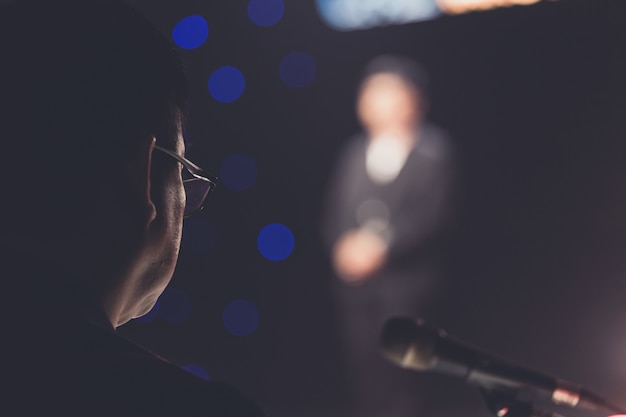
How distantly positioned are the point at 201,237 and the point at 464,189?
1.49 m

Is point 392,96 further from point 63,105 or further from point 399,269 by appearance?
point 63,105

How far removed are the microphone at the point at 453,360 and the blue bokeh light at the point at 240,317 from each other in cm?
282

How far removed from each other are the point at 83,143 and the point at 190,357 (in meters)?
3.15

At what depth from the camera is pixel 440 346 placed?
3.26 feet

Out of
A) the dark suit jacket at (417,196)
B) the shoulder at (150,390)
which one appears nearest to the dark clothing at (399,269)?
the dark suit jacket at (417,196)

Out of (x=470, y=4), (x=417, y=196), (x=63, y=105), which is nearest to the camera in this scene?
(x=63, y=105)

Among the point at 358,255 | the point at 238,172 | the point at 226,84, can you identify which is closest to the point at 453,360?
the point at 358,255

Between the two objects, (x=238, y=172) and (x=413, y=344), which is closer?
(x=413, y=344)

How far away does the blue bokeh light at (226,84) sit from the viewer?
13.1 feet

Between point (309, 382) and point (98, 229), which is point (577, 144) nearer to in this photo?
point (309, 382)

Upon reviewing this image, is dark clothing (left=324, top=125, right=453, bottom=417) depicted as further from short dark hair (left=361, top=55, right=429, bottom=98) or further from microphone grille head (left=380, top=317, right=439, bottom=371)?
microphone grille head (left=380, top=317, right=439, bottom=371)

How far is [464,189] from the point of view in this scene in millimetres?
3406

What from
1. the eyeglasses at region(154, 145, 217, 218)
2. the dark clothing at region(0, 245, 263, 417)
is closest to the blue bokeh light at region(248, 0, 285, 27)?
the eyeglasses at region(154, 145, 217, 218)

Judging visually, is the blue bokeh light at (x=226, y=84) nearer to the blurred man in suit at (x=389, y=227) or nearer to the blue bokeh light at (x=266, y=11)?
the blue bokeh light at (x=266, y=11)
